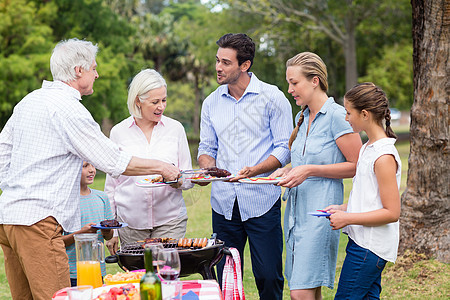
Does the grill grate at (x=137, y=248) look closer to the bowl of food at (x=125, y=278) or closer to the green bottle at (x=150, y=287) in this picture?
the bowl of food at (x=125, y=278)

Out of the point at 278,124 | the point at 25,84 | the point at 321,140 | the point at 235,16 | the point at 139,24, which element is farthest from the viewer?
the point at 139,24

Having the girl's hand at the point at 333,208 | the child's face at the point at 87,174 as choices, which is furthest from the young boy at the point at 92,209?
the girl's hand at the point at 333,208

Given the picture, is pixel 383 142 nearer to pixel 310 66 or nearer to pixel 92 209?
pixel 310 66

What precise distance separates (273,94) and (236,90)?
303 mm

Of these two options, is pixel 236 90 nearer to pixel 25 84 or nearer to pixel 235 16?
pixel 25 84

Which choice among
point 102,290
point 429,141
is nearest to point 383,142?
point 102,290

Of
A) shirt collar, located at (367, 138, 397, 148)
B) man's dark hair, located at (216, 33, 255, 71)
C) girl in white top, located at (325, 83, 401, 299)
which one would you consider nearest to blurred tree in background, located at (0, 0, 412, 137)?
man's dark hair, located at (216, 33, 255, 71)

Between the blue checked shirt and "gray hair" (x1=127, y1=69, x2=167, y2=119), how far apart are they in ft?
2.09

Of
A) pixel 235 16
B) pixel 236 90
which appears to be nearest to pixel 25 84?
pixel 235 16

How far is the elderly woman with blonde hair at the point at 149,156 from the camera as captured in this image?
14.3 feet

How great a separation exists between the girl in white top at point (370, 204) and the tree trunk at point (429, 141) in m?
3.22

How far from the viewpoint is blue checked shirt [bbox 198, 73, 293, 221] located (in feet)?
14.7

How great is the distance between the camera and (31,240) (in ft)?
11.2

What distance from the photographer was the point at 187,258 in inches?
142
